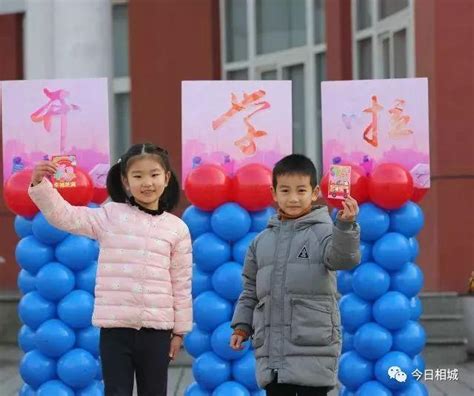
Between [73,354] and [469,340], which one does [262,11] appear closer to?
[469,340]

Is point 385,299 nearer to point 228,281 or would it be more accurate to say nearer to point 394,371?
point 394,371

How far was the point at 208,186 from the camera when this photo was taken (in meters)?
5.78

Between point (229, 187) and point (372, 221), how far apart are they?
0.82m

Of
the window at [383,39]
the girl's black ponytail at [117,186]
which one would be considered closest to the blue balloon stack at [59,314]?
the girl's black ponytail at [117,186]

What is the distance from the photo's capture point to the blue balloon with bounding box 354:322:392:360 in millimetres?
5785

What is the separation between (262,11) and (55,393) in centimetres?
754

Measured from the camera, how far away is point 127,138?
13156 millimetres

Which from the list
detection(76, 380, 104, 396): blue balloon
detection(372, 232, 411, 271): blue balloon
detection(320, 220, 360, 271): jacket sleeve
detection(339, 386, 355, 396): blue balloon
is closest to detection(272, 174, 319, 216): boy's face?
detection(320, 220, 360, 271): jacket sleeve

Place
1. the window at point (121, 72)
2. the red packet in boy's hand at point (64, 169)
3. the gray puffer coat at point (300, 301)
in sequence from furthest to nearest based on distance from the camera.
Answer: the window at point (121, 72) → the red packet in boy's hand at point (64, 169) → the gray puffer coat at point (300, 301)

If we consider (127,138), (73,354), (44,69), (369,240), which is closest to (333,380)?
(369,240)

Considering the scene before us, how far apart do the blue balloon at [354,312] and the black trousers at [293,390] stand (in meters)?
1.58

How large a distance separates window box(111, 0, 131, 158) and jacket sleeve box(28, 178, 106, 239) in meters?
8.58

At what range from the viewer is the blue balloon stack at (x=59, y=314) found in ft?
19.4

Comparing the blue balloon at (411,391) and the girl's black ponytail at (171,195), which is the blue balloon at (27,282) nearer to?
the girl's black ponytail at (171,195)
